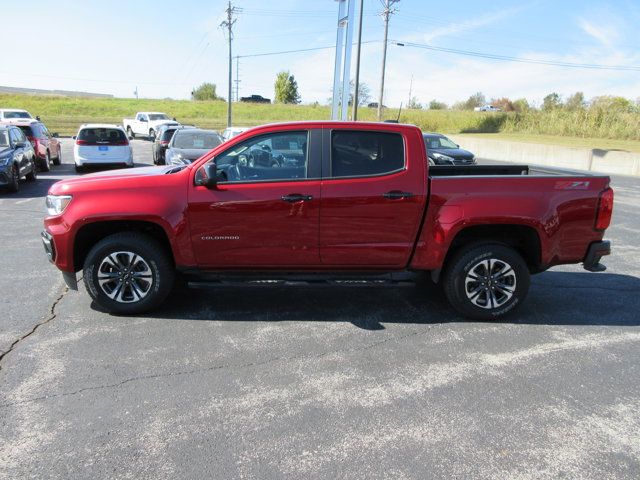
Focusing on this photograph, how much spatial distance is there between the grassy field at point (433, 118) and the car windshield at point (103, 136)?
999 inches

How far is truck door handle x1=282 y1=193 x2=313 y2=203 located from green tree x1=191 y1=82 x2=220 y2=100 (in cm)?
10095

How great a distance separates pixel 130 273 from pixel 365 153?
2.51 m

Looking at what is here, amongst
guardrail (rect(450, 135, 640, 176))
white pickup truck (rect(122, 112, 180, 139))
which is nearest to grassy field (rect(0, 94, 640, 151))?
guardrail (rect(450, 135, 640, 176))

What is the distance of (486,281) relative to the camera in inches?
191

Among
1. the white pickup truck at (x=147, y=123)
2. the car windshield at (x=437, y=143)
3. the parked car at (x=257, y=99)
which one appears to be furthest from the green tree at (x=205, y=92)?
the car windshield at (x=437, y=143)

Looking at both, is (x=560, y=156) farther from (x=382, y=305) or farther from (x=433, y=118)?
(x=433, y=118)

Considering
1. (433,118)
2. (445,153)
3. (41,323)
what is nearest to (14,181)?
(41,323)

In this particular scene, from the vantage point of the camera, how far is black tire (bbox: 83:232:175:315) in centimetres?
467

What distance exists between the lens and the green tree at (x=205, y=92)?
10000 cm

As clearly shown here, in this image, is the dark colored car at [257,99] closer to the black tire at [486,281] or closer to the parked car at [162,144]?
the parked car at [162,144]

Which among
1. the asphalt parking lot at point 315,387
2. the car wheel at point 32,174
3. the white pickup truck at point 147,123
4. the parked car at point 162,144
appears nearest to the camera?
the asphalt parking lot at point 315,387

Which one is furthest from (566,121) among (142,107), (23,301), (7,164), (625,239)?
(142,107)

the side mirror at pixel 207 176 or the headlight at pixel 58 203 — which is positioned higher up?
the side mirror at pixel 207 176

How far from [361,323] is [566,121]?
39002mm
